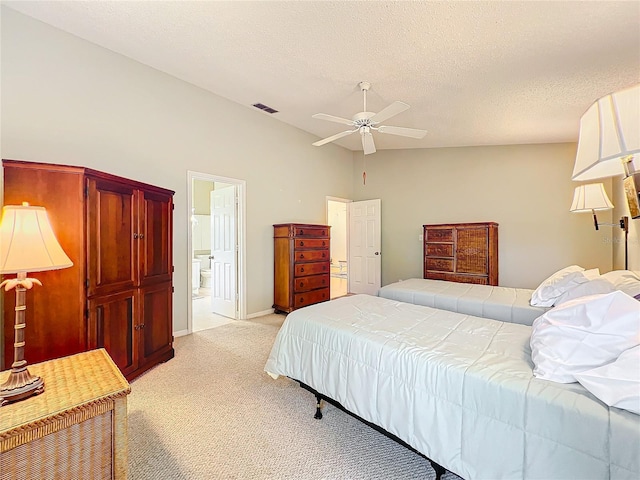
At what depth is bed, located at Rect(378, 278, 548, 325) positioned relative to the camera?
8.70ft

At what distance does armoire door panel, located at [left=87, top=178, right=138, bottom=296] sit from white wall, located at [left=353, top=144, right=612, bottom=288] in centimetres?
472

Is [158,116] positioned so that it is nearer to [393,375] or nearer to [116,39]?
[116,39]

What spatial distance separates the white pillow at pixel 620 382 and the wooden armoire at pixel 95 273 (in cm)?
298

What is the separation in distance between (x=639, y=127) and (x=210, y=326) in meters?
4.45

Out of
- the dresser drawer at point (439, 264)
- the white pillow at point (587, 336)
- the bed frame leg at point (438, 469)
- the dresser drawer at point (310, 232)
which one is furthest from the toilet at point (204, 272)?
the white pillow at point (587, 336)

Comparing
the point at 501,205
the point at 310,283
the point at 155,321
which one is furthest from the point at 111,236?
the point at 501,205

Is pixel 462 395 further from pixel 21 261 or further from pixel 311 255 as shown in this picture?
pixel 311 255

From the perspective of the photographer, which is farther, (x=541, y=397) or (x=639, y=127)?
(x=541, y=397)

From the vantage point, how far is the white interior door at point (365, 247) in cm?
609

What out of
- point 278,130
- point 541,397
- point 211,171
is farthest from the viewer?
point 278,130

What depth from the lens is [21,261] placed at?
4.14 feet

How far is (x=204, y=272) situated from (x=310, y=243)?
3455mm

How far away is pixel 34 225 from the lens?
4.40ft

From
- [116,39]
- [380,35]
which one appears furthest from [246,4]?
[116,39]
